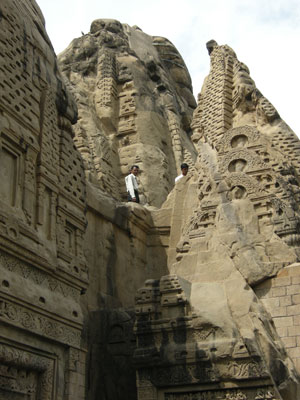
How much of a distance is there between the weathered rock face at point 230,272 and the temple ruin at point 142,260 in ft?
0.09

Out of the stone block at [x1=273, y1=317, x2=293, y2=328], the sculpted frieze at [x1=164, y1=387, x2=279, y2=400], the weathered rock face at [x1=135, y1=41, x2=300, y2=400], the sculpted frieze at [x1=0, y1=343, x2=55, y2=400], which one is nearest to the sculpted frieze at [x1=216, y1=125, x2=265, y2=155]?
the weathered rock face at [x1=135, y1=41, x2=300, y2=400]

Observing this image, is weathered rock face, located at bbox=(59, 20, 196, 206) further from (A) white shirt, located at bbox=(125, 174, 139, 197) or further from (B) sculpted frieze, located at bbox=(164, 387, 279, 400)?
(B) sculpted frieze, located at bbox=(164, 387, 279, 400)

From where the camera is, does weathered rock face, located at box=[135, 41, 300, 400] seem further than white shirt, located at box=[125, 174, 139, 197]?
No

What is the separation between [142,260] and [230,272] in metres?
4.06

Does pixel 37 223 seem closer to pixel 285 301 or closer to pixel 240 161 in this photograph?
pixel 285 301

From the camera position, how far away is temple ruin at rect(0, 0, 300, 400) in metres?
10.3

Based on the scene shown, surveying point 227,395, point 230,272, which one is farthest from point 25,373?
point 230,272

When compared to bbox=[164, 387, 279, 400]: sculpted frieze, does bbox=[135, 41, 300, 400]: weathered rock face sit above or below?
above

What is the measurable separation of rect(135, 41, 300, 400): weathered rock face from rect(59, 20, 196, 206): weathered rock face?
16.1 feet

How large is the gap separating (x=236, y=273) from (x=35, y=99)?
5.45 metres

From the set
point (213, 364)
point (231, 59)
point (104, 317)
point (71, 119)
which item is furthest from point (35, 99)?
point (231, 59)

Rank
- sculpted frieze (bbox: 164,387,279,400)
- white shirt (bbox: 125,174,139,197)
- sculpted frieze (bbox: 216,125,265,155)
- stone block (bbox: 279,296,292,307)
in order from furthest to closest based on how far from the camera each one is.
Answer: white shirt (bbox: 125,174,139,197) → sculpted frieze (bbox: 216,125,265,155) → stone block (bbox: 279,296,292,307) → sculpted frieze (bbox: 164,387,279,400)

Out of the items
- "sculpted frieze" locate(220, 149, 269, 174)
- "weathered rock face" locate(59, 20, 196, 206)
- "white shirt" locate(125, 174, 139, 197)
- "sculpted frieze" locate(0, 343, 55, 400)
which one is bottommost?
"sculpted frieze" locate(0, 343, 55, 400)

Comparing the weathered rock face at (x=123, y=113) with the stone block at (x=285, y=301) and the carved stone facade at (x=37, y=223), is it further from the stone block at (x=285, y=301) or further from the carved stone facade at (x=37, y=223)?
the stone block at (x=285, y=301)
